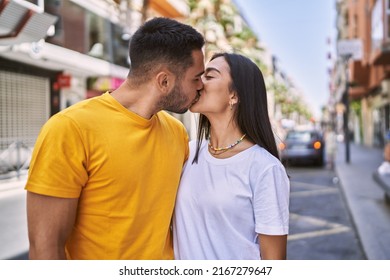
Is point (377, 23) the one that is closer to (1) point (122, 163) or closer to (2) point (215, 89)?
(2) point (215, 89)

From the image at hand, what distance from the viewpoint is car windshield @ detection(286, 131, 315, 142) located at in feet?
56.0

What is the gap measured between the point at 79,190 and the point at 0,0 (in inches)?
39.5

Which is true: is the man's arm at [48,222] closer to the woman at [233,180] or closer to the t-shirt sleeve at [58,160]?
the t-shirt sleeve at [58,160]

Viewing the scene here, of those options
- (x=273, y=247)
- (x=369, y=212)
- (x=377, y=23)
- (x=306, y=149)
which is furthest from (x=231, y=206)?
(x=377, y=23)

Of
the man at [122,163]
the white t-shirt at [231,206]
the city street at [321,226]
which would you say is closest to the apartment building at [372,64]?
the city street at [321,226]

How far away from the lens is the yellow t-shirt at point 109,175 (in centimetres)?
139

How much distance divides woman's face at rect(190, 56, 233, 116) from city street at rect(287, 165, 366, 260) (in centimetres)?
143

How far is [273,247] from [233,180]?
0.86 ft

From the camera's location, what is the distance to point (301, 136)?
17.3 metres

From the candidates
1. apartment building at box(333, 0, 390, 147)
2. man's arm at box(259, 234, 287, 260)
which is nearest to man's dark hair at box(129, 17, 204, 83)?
man's arm at box(259, 234, 287, 260)

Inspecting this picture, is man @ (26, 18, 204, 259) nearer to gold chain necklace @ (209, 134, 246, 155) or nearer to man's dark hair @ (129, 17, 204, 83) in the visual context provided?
man's dark hair @ (129, 17, 204, 83)

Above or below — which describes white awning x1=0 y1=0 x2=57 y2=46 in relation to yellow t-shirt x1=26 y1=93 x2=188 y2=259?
above

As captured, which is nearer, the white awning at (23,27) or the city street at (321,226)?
the city street at (321,226)
